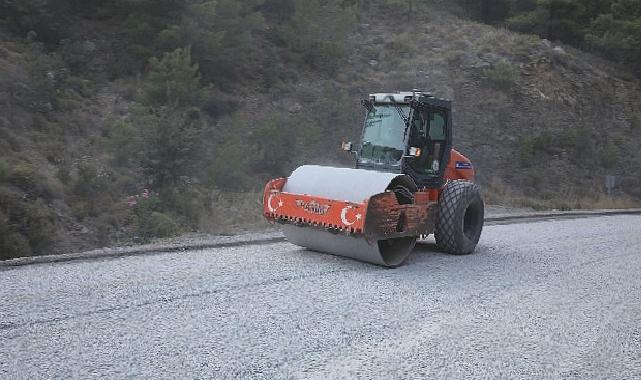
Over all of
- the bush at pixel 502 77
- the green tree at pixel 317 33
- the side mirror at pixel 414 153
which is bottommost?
the side mirror at pixel 414 153

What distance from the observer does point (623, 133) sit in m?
33.8

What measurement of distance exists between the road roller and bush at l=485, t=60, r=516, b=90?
23.2 m

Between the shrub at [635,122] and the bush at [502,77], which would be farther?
the shrub at [635,122]

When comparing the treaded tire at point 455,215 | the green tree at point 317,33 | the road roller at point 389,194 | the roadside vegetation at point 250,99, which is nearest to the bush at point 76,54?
the roadside vegetation at point 250,99

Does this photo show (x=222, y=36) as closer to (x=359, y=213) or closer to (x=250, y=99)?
(x=250, y=99)

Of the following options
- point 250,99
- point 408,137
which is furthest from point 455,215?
point 250,99

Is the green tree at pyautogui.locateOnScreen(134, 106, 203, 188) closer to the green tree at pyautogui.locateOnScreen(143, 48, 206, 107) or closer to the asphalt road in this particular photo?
the green tree at pyautogui.locateOnScreen(143, 48, 206, 107)

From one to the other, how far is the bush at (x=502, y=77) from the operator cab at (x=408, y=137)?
23.9 m

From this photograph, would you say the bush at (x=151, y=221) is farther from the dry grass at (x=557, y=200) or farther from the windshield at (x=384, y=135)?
the dry grass at (x=557, y=200)

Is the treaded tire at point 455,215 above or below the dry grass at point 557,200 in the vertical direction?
above

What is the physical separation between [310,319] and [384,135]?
15.6 ft

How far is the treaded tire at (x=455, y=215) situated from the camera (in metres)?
10.3

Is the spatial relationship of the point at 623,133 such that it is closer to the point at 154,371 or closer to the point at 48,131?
the point at 48,131

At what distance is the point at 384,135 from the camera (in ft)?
34.3
